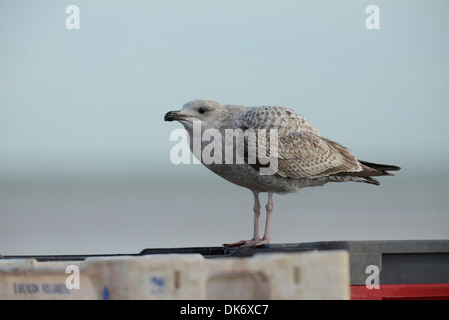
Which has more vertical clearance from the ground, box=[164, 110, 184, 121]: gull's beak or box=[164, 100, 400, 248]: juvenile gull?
box=[164, 110, 184, 121]: gull's beak

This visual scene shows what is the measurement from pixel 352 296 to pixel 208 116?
10.2 ft

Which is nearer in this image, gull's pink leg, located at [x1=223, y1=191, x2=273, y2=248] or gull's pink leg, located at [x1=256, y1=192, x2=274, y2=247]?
gull's pink leg, located at [x1=223, y1=191, x2=273, y2=248]

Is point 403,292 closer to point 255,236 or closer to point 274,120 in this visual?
point 255,236

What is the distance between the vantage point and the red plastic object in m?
5.08

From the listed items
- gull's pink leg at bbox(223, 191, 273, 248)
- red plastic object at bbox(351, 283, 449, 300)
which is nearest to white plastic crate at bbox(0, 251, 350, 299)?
red plastic object at bbox(351, 283, 449, 300)

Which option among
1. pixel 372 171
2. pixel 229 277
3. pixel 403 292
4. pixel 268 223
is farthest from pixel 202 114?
pixel 229 277

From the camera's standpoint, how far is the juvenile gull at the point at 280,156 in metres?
7.52

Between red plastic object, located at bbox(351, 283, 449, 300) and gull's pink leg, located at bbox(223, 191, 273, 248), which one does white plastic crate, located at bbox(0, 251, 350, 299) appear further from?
gull's pink leg, located at bbox(223, 191, 273, 248)

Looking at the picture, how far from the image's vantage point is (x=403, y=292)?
5.28m

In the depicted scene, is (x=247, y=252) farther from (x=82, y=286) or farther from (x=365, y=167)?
(x=365, y=167)

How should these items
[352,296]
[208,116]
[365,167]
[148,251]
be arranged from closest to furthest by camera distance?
[352,296] < [148,251] < [208,116] < [365,167]

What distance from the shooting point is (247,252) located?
5.68 metres

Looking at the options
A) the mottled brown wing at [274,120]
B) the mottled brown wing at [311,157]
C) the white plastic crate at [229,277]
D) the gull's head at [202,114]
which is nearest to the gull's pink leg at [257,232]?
the mottled brown wing at [311,157]
